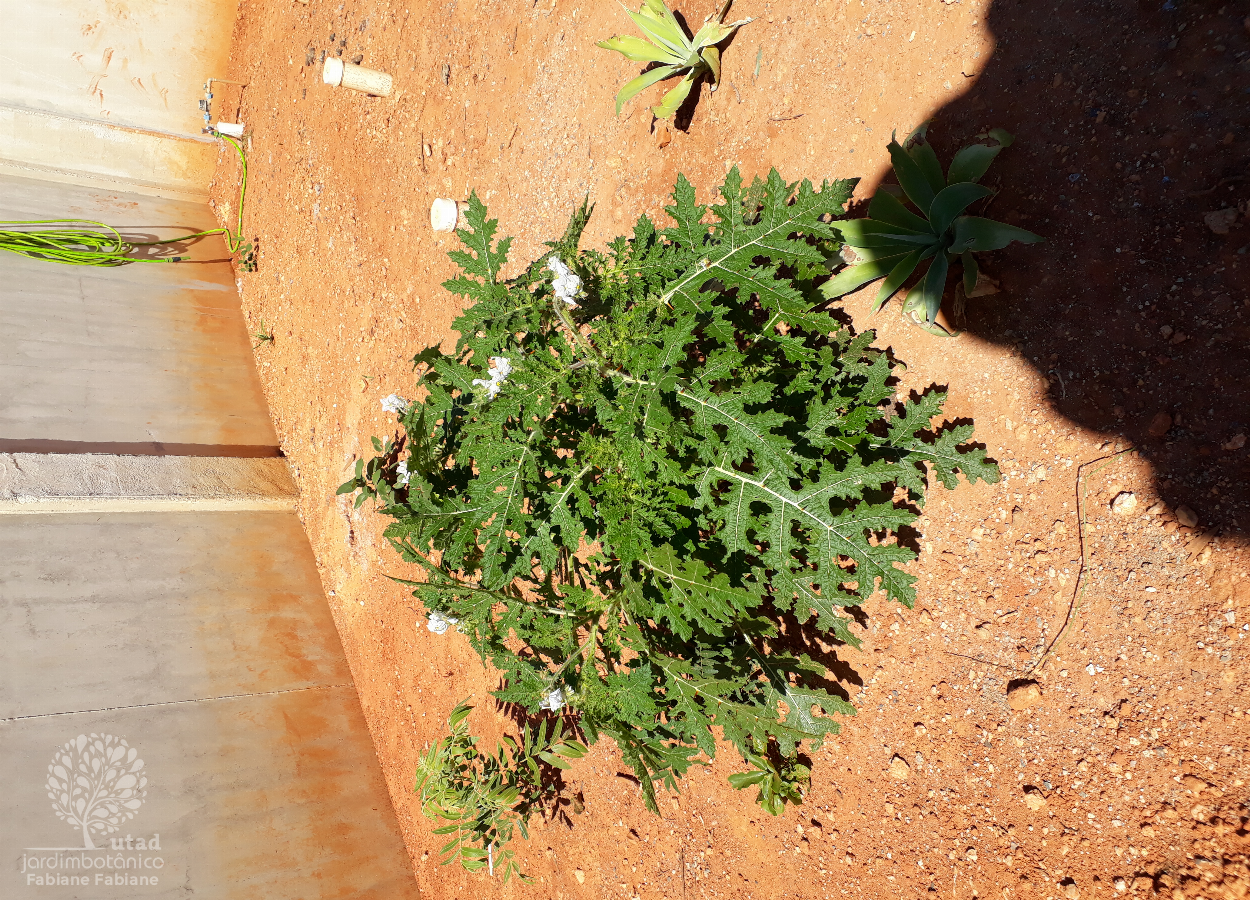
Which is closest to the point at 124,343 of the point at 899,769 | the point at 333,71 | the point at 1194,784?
the point at 333,71

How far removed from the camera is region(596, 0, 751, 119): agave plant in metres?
3.08

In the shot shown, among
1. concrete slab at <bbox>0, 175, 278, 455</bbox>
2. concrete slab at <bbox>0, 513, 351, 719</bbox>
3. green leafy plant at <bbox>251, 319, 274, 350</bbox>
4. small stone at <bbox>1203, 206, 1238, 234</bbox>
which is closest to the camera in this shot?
small stone at <bbox>1203, 206, 1238, 234</bbox>

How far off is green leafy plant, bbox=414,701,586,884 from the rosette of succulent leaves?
2.69 ft

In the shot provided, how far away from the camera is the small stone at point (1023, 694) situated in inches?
90.1

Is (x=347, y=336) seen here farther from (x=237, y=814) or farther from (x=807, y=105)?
(x=807, y=105)

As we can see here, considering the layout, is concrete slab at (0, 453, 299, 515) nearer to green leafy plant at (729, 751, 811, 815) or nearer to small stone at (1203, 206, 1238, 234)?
green leafy plant at (729, 751, 811, 815)

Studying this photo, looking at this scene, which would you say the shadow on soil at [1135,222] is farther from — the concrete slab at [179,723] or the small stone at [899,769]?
the concrete slab at [179,723]

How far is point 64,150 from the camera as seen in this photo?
6.54m

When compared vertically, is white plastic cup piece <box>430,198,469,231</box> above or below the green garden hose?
above

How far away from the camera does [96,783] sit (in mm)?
3980

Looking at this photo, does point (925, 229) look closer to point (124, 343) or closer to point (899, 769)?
point (899, 769)

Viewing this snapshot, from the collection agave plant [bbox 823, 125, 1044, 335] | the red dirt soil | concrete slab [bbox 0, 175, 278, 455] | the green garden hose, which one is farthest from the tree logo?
agave plant [bbox 823, 125, 1044, 335]

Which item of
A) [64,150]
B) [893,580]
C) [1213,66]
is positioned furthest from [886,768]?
[64,150]

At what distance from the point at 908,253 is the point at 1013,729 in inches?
65.6
